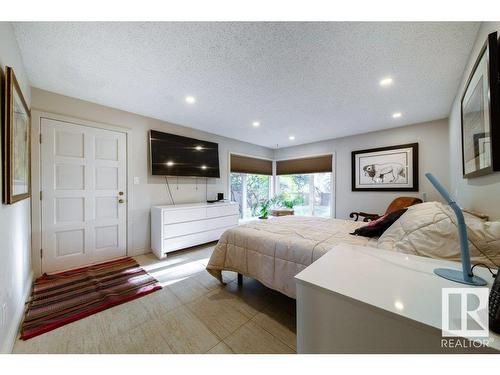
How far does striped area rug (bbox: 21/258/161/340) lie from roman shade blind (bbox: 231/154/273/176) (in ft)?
9.59

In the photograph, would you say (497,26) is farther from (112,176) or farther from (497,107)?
(112,176)

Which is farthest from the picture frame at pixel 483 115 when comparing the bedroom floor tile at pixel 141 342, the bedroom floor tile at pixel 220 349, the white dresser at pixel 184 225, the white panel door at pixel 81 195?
the white panel door at pixel 81 195

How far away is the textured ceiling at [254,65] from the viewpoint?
1435 millimetres

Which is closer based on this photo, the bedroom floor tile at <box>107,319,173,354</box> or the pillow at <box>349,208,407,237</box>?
the bedroom floor tile at <box>107,319,173,354</box>

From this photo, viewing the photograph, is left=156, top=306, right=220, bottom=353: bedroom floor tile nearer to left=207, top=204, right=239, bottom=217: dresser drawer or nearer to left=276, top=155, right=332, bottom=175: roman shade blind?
left=207, top=204, right=239, bottom=217: dresser drawer

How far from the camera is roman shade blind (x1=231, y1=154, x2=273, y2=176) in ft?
15.5

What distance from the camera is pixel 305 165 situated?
496 centimetres

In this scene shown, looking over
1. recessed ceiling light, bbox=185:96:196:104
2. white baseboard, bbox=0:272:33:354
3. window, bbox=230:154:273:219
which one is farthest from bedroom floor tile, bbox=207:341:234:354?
window, bbox=230:154:273:219

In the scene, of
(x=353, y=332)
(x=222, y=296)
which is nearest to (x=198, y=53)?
(x=353, y=332)

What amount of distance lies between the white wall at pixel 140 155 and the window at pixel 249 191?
0.79 meters

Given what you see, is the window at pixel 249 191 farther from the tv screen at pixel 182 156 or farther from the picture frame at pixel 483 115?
the picture frame at pixel 483 115

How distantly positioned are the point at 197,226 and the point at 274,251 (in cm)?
205

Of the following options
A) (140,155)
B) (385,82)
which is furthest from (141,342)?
(385,82)

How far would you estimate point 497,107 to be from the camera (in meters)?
1.02
